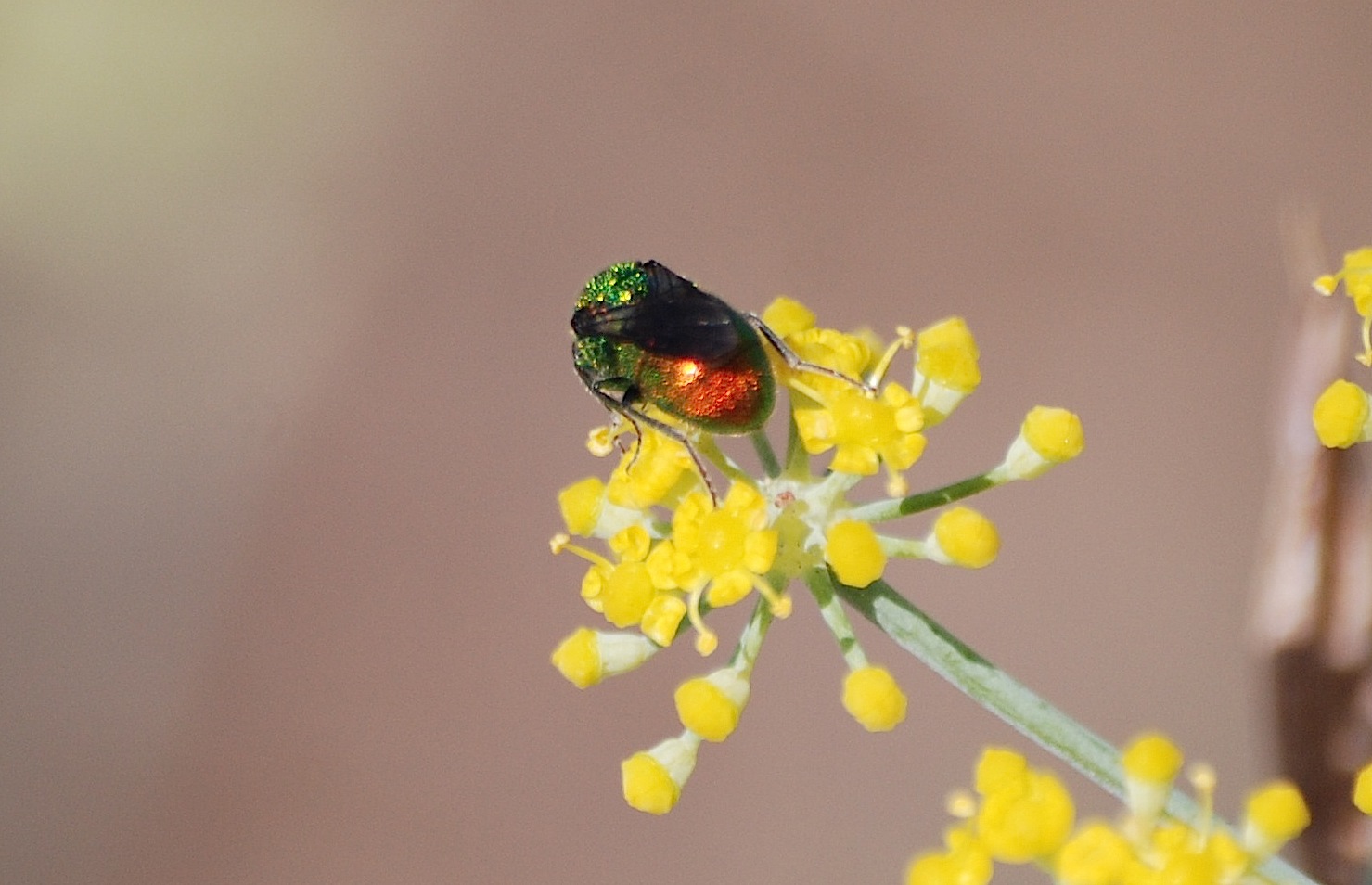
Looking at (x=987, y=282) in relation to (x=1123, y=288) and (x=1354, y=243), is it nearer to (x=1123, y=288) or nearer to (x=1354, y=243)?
(x=1123, y=288)

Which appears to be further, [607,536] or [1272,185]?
[1272,185]

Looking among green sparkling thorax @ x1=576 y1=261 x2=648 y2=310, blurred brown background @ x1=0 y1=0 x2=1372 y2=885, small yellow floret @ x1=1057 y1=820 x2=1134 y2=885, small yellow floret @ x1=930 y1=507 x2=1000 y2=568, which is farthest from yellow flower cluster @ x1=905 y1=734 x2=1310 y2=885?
blurred brown background @ x1=0 y1=0 x2=1372 y2=885

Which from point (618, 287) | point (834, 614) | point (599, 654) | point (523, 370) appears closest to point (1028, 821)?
point (834, 614)

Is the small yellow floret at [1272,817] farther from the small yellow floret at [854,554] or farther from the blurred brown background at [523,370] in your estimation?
the blurred brown background at [523,370]

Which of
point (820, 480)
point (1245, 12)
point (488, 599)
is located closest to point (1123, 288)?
point (1245, 12)

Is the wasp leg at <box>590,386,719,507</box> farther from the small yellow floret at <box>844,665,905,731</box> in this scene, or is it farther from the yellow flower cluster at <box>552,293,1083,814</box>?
the small yellow floret at <box>844,665,905,731</box>
